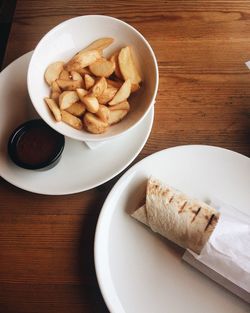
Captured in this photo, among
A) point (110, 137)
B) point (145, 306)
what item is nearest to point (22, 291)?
point (145, 306)

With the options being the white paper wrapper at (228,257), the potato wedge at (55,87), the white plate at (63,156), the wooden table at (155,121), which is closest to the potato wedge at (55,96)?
the potato wedge at (55,87)

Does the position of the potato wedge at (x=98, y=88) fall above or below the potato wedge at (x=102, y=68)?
below

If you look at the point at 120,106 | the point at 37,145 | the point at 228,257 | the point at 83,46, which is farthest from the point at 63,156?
the point at 228,257

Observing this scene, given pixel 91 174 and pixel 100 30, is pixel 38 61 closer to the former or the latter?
pixel 100 30

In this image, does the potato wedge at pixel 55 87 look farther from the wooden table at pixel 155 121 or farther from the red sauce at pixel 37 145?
the wooden table at pixel 155 121

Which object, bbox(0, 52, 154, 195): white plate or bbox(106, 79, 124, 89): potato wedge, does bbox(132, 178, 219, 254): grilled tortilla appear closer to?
bbox(0, 52, 154, 195): white plate

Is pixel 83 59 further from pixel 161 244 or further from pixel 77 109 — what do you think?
pixel 161 244
